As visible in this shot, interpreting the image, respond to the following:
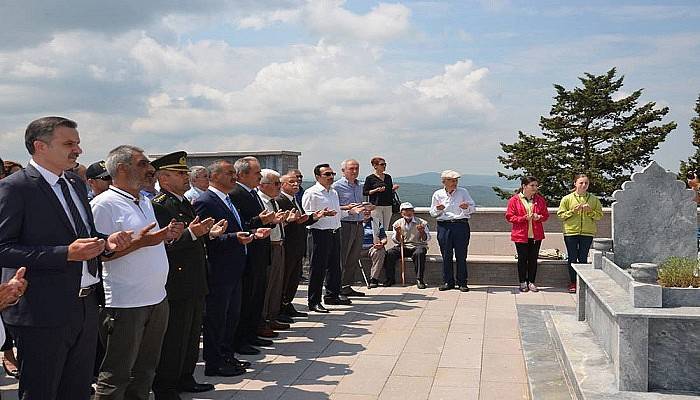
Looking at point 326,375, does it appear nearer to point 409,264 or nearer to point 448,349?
point 448,349

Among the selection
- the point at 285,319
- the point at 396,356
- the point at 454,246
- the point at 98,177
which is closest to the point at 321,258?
the point at 285,319

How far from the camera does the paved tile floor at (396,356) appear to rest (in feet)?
17.0

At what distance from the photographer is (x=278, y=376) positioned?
221 inches

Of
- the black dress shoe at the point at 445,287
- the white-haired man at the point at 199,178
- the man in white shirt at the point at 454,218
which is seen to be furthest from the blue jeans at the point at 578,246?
the white-haired man at the point at 199,178

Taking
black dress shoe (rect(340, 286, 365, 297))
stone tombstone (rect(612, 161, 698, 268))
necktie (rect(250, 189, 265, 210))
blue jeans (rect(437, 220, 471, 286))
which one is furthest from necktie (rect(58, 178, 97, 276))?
blue jeans (rect(437, 220, 471, 286))

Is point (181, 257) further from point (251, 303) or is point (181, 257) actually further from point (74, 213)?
point (251, 303)

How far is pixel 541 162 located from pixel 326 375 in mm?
31280

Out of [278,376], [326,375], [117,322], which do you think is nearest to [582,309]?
[326,375]

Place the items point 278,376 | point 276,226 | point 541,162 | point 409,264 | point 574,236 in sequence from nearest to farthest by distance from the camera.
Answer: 1. point 278,376
2. point 276,226
3. point 574,236
4. point 409,264
5. point 541,162

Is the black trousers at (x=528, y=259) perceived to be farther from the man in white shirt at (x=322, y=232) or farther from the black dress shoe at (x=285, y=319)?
the black dress shoe at (x=285, y=319)

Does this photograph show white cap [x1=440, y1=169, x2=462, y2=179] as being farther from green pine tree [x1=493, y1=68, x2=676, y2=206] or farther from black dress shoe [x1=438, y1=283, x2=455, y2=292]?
green pine tree [x1=493, y1=68, x2=676, y2=206]

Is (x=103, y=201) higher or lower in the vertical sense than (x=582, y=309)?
higher

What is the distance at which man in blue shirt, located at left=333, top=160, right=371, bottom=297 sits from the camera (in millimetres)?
9289

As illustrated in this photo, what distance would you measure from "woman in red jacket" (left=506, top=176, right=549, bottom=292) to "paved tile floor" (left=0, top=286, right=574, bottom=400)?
73 centimetres
